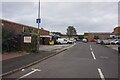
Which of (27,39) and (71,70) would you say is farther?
(27,39)

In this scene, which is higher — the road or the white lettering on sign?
the white lettering on sign

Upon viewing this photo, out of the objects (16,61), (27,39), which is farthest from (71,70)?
(27,39)

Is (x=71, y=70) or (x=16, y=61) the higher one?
(x=16, y=61)

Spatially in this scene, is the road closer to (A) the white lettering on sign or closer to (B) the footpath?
(B) the footpath

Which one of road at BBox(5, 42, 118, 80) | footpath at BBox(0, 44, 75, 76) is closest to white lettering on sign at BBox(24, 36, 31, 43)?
footpath at BBox(0, 44, 75, 76)

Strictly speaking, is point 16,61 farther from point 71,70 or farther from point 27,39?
point 27,39

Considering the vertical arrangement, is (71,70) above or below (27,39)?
below

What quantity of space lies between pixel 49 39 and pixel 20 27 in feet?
60.9

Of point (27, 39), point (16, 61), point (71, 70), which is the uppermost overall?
point (27, 39)

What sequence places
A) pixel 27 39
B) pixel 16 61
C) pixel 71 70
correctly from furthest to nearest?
pixel 27 39 → pixel 16 61 → pixel 71 70

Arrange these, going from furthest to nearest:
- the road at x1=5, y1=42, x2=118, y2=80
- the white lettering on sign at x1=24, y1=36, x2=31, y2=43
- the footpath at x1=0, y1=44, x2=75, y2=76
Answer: the white lettering on sign at x1=24, y1=36, x2=31, y2=43
the footpath at x1=0, y1=44, x2=75, y2=76
the road at x1=5, y1=42, x2=118, y2=80

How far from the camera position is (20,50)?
3016 cm

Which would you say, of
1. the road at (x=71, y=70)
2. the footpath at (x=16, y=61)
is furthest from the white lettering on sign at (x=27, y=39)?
the road at (x=71, y=70)

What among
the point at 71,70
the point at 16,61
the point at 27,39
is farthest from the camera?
the point at 27,39
